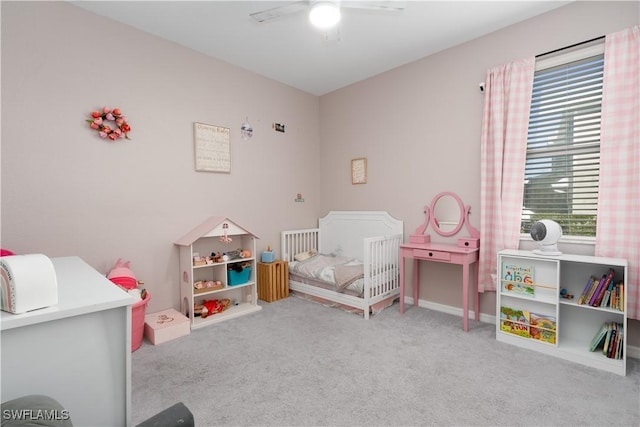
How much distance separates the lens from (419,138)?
3.37 m

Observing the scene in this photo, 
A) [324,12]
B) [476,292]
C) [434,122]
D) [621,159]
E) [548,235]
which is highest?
[324,12]

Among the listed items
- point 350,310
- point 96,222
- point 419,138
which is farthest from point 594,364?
point 96,222

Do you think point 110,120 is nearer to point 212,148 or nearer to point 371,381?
point 212,148

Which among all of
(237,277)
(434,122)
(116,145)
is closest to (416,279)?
(434,122)

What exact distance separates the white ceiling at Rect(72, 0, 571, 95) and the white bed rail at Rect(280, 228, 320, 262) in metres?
2.03

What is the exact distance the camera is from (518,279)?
8.04ft

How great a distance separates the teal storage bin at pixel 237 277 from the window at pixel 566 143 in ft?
9.00

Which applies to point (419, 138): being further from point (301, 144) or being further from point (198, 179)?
point (198, 179)

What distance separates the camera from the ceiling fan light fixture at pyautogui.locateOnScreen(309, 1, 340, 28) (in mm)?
2066

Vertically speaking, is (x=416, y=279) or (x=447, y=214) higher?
(x=447, y=214)

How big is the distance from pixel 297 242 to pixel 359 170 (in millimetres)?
1265

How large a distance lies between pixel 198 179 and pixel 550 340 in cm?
338

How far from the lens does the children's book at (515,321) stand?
239 cm

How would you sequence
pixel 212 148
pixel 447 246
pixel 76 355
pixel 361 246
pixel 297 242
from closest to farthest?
pixel 76 355
pixel 447 246
pixel 212 148
pixel 361 246
pixel 297 242
